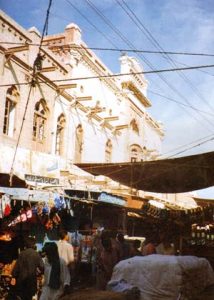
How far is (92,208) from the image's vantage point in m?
15.1

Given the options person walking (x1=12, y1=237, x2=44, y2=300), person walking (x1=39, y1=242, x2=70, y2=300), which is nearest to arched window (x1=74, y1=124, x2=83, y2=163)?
person walking (x1=12, y1=237, x2=44, y2=300)

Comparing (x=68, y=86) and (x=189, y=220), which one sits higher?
(x=68, y=86)

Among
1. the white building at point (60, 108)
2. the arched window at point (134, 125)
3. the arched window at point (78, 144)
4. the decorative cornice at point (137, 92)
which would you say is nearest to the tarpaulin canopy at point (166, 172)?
the white building at point (60, 108)

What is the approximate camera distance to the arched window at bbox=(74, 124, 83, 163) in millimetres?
20016

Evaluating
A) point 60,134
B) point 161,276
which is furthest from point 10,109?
point 161,276

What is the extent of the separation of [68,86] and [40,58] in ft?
7.38

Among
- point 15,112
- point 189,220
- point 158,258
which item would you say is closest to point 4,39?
point 15,112

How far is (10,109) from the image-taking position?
50.6 ft

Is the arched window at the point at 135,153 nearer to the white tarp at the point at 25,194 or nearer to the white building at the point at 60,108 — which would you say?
the white building at the point at 60,108

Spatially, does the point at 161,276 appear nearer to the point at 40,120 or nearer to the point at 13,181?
the point at 13,181

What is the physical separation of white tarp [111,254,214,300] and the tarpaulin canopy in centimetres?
466

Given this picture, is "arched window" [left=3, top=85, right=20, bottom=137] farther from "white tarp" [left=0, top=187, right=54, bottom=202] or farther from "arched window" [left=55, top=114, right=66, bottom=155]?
"white tarp" [left=0, top=187, right=54, bottom=202]

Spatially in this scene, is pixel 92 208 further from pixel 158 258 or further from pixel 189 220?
pixel 158 258

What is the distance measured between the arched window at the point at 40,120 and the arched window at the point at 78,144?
3.01m
